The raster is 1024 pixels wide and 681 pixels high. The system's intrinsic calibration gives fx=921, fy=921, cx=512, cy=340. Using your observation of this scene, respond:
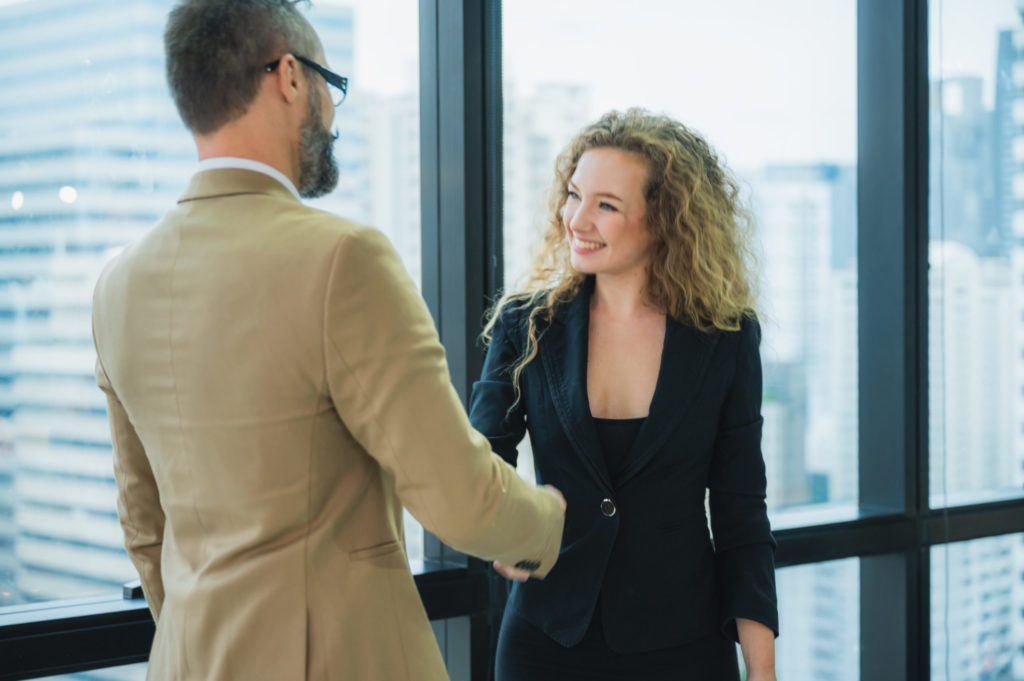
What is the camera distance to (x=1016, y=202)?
2875mm

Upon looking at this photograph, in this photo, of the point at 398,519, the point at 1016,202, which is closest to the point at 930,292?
the point at 1016,202

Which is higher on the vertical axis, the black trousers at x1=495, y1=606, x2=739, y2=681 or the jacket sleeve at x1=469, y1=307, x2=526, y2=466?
the jacket sleeve at x1=469, y1=307, x2=526, y2=466

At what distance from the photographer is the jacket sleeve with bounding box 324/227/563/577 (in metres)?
1.11

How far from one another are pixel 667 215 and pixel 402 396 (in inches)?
36.3

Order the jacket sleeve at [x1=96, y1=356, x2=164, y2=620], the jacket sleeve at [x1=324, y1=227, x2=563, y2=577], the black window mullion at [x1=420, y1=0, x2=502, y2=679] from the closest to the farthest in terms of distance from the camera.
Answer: the jacket sleeve at [x1=324, y1=227, x2=563, y2=577] → the jacket sleeve at [x1=96, y1=356, x2=164, y2=620] → the black window mullion at [x1=420, y1=0, x2=502, y2=679]

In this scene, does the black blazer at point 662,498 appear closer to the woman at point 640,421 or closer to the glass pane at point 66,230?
the woman at point 640,421

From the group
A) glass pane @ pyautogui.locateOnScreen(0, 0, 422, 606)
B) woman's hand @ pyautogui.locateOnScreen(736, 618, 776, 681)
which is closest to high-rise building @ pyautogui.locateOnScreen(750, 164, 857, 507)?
woman's hand @ pyautogui.locateOnScreen(736, 618, 776, 681)

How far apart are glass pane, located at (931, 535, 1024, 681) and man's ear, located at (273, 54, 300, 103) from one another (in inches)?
101

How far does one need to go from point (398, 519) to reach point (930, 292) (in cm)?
217

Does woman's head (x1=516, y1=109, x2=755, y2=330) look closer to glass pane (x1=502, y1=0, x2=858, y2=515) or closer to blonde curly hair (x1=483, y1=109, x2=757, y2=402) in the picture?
blonde curly hair (x1=483, y1=109, x2=757, y2=402)

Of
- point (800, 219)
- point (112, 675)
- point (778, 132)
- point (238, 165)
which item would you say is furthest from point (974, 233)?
point (112, 675)

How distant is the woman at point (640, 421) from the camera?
170 cm

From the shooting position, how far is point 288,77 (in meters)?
1.18

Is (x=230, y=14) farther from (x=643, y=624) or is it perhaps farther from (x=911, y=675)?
(x=911, y=675)
